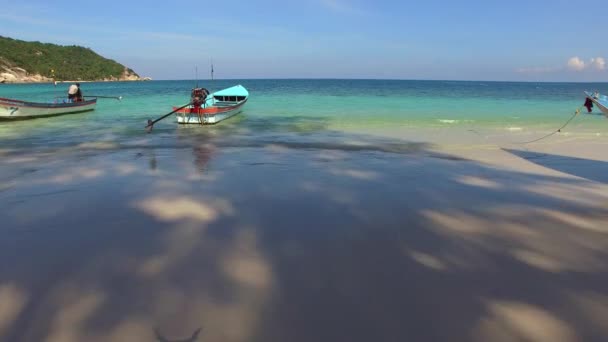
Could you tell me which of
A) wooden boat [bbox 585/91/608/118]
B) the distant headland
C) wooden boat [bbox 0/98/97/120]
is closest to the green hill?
the distant headland

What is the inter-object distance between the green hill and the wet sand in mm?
145751

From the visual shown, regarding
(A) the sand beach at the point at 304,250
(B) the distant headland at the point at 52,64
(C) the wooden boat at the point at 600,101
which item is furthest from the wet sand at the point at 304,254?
(B) the distant headland at the point at 52,64

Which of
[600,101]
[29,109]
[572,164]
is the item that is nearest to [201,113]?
[29,109]

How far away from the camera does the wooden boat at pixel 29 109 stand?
24281mm

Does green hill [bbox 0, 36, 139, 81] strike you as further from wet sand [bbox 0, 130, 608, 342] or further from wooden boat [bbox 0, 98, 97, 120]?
wet sand [bbox 0, 130, 608, 342]

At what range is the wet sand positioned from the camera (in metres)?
4.40

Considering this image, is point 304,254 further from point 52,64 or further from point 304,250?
point 52,64

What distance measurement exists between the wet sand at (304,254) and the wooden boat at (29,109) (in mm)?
16983

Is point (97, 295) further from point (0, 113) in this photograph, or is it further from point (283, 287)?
point (0, 113)

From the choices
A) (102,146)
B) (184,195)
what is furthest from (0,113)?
(184,195)

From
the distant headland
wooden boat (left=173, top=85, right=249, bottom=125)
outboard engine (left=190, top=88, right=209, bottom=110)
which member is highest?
the distant headland

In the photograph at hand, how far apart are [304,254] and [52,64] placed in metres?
172

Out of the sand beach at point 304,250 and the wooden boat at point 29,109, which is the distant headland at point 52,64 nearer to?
the wooden boat at point 29,109

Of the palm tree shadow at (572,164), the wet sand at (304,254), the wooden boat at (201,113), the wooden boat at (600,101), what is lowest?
the wet sand at (304,254)
